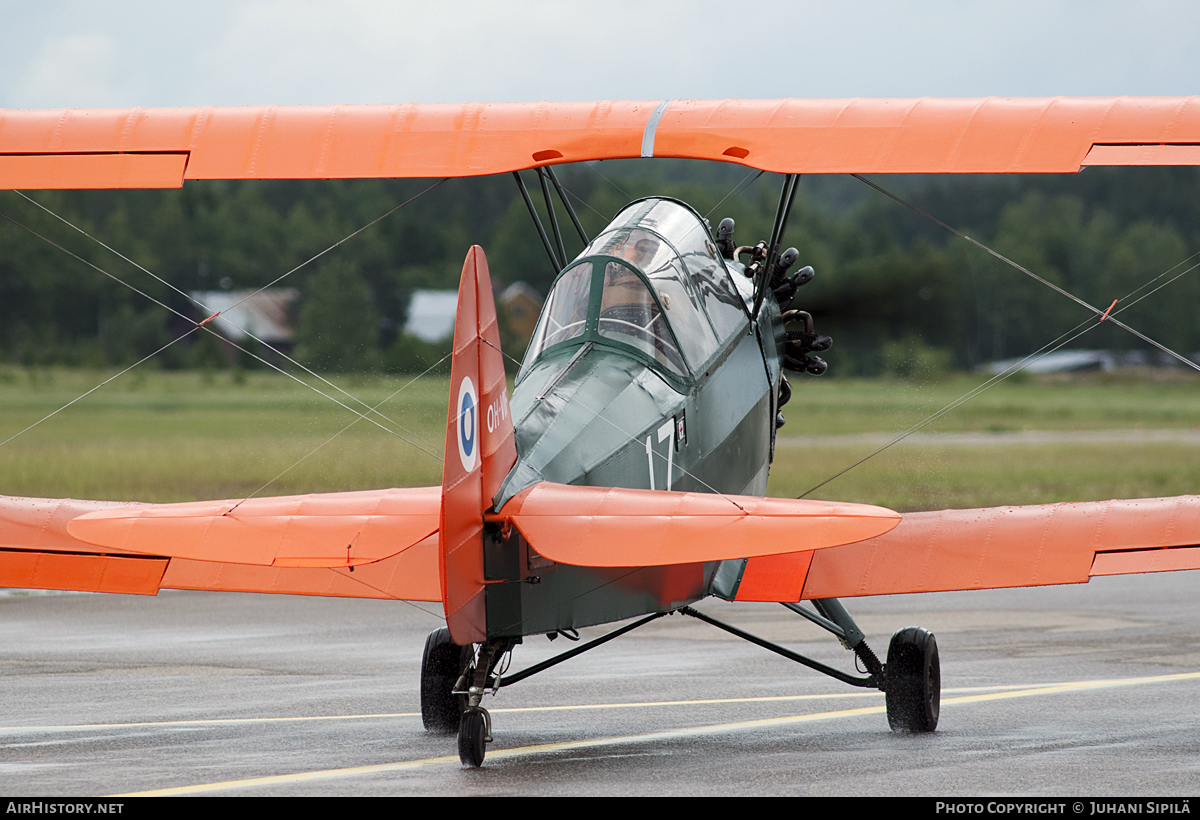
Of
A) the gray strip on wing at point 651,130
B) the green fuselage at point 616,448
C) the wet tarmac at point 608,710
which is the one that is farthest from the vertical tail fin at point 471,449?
the gray strip on wing at point 651,130

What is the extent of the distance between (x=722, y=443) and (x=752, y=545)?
9.28 ft

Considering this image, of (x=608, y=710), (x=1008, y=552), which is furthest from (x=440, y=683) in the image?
(x=1008, y=552)

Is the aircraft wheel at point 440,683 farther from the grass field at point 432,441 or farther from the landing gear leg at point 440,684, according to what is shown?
the grass field at point 432,441

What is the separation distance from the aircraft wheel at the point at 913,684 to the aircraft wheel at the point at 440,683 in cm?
249

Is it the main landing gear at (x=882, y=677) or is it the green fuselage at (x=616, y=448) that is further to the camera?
the main landing gear at (x=882, y=677)

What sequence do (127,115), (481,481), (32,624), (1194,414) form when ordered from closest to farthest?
(481,481) < (127,115) < (32,624) < (1194,414)

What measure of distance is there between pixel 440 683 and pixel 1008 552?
130 inches

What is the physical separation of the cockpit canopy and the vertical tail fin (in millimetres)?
1579

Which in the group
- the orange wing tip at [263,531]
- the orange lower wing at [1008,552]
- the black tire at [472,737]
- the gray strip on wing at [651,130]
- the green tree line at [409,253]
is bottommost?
the black tire at [472,737]

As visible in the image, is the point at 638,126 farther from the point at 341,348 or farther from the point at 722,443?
the point at 341,348

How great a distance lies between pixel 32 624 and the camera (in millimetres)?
14383

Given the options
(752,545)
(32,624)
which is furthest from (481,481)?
(32,624)

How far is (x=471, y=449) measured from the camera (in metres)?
6.43

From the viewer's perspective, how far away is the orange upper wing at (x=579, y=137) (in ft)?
28.9
